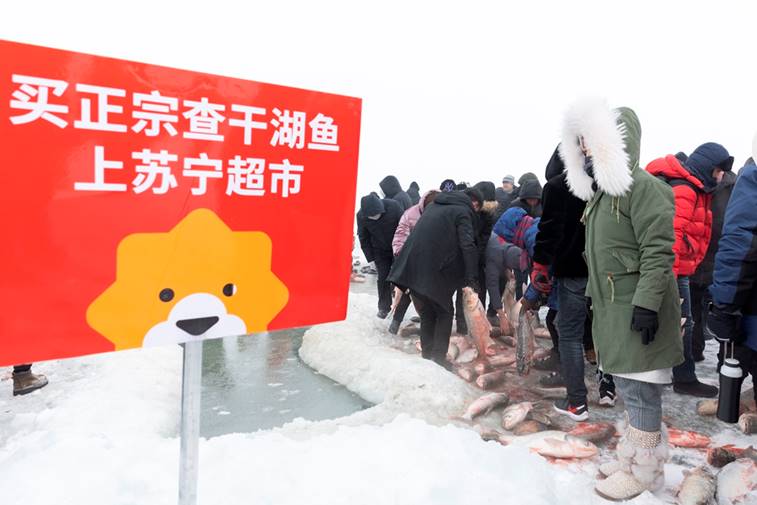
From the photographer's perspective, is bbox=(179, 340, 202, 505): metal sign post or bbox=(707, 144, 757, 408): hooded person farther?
bbox=(707, 144, 757, 408): hooded person

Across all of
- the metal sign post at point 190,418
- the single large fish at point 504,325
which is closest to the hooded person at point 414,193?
the single large fish at point 504,325

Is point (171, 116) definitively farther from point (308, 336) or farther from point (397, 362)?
point (308, 336)

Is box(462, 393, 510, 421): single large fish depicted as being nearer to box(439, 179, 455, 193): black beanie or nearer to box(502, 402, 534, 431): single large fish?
box(502, 402, 534, 431): single large fish

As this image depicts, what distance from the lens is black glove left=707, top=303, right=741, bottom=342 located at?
2738 mm

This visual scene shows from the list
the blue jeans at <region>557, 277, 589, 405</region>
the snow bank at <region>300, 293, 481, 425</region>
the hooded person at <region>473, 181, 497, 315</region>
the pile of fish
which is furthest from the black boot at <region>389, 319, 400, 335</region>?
the pile of fish

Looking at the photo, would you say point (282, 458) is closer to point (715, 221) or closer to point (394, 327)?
point (394, 327)

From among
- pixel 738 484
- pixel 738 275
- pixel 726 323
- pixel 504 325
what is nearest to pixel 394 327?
pixel 504 325

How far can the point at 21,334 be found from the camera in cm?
146

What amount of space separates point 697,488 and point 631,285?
1135 millimetres

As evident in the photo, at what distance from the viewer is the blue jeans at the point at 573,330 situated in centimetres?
392

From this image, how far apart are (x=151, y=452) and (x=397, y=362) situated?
2.48m

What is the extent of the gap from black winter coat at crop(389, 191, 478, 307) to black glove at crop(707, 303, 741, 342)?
250 centimetres

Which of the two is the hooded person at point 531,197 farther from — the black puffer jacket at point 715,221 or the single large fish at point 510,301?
Result: the black puffer jacket at point 715,221

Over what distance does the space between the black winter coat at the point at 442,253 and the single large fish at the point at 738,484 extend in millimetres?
2584
